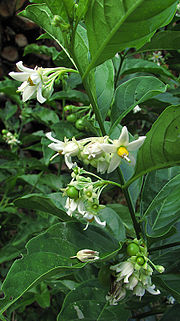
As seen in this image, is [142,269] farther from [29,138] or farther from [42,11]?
[29,138]

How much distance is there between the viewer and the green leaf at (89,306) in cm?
80

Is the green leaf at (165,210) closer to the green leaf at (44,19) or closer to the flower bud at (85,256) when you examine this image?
the flower bud at (85,256)

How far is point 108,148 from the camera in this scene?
64cm

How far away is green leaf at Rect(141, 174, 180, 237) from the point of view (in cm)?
85

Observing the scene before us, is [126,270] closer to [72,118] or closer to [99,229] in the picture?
[99,229]

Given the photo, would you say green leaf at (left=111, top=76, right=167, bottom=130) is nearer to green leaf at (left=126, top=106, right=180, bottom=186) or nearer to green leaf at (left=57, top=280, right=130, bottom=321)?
green leaf at (left=126, top=106, right=180, bottom=186)

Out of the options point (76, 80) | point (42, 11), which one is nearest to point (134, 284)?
point (42, 11)

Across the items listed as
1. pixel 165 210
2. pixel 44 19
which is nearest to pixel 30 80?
pixel 44 19

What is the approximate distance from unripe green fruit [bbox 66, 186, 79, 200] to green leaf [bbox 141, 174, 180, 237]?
0.24 m

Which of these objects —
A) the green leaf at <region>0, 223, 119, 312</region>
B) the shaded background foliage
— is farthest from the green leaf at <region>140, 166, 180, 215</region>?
the green leaf at <region>0, 223, 119, 312</region>

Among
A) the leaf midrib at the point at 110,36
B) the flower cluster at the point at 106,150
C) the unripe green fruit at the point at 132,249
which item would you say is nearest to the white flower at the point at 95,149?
the flower cluster at the point at 106,150

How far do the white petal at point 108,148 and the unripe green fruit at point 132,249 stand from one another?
24 cm

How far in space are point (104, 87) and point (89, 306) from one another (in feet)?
1.87

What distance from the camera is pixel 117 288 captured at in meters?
0.81
